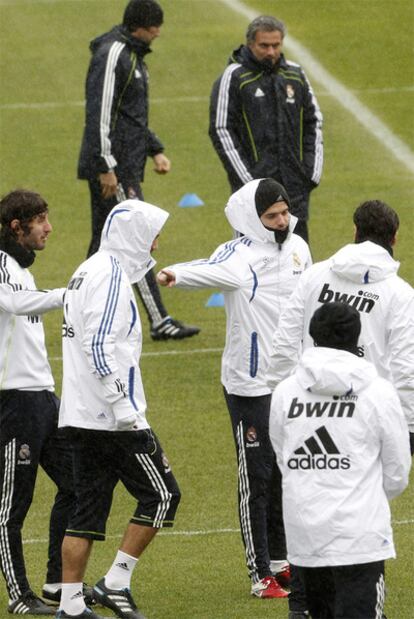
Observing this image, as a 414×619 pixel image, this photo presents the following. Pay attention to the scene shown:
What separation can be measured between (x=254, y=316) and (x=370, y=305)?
2.91 feet

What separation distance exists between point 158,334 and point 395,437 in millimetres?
7084

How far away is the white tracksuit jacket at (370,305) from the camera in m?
8.18

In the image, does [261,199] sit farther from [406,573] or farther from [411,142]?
[411,142]

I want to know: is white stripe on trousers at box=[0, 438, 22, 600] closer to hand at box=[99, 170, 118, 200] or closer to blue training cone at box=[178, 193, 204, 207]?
hand at box=[99, 170, 118, 200]

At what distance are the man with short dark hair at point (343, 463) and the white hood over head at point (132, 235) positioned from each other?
5.64 ft

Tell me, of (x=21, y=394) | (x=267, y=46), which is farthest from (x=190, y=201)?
(x=21, y=394)

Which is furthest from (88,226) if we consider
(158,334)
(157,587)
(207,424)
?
(157,587)

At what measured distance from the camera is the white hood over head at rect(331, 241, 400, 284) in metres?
8.17

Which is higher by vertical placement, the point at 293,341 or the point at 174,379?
the point at 293,341

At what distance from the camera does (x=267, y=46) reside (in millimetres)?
12086

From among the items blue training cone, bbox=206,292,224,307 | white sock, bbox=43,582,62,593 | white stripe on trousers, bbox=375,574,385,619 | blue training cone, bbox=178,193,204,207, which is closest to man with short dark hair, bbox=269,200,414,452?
white stripe on trousers, bbox=375,574,385,619

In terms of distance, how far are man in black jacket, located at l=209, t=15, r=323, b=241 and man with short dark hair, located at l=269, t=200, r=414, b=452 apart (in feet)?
12.6

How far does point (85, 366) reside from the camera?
8297 mm

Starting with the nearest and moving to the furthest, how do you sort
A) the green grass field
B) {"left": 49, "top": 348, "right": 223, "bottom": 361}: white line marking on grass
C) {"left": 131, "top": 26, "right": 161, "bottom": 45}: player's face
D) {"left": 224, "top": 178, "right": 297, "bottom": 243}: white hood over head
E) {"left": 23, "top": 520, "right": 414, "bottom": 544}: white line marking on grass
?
{"left": 224, "top": 178, "right": 297, "bottom": 243}: white hood over head < the green grass field < {"left": 23, "top": 520, "right": 414, "bottom": 544}: white line marking on grass < {"left": 131, "top": 26, "right": 161, "bottom": 45}: player's face < {"left": 49, "top": 348, "right": 223, "bottom": 361}: white line marking on grass
